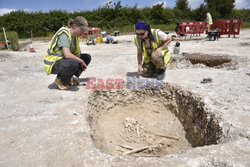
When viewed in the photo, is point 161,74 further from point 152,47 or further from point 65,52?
point 65,52

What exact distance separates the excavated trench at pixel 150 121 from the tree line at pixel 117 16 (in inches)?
646

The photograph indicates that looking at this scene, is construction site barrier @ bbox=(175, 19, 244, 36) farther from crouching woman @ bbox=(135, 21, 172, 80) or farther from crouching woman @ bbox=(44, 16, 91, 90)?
crouching woman @ bbox=(44, 16, 91, 90)

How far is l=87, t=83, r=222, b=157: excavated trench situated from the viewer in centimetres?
248

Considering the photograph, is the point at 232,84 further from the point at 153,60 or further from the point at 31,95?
the point at 31,95

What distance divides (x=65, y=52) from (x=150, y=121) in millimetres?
1971

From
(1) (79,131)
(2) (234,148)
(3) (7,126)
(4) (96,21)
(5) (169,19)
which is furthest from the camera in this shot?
(5) (169,19)

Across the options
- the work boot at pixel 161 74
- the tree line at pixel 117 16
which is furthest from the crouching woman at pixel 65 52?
the tree line at pixel 117 16

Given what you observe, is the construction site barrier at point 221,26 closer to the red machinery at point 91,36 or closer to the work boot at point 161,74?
the red machinery at point 91,36

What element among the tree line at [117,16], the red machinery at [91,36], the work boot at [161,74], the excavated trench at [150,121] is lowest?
the excavated trench at [150,121]

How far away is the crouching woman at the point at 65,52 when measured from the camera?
274 centimetres

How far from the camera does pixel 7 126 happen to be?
81.8 inches

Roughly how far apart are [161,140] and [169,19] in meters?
23.6

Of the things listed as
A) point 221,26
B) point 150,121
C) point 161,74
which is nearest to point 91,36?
point 161,74

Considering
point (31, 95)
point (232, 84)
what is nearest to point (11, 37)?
point (31, 95)
